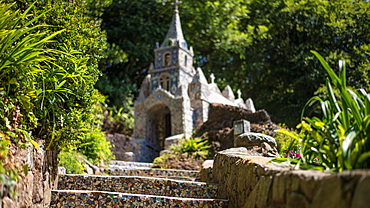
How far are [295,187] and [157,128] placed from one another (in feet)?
49.3

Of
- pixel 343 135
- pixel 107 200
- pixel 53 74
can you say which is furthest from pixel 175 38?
pixel 343 135

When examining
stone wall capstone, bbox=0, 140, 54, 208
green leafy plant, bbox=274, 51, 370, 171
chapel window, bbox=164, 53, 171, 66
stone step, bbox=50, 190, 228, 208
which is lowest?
stone step, bbox=50, 190, 228, 208

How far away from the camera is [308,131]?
2703mm

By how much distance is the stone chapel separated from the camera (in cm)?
1524

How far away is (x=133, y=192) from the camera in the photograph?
5.38 m

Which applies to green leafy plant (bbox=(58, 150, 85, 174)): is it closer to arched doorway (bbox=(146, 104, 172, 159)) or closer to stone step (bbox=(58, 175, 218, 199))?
stone step (bbox=(58, 175, 218, 199))

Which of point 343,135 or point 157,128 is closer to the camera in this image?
point 343,135

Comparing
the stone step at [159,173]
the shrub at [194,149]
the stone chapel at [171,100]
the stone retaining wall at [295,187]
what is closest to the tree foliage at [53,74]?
the stone retaining wall at [295,187]

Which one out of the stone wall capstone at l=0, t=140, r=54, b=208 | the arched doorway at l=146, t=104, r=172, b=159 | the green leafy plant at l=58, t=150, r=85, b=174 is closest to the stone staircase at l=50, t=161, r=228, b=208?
the stone wall capstone at l=0, t=140, r=54, b=208

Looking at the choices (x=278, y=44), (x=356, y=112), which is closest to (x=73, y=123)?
(x=356, y=112)

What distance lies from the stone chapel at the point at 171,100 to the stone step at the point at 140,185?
893 centimetres

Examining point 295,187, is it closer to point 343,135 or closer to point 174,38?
point 343,135

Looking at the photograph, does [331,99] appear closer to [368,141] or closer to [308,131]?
[308,131]

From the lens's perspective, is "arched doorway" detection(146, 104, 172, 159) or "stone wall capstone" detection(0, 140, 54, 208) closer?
"stone wall capstone" detection(0, 140, 54, 208)
